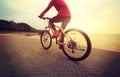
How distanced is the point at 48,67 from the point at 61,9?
2009 mm

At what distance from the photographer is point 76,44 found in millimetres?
5809

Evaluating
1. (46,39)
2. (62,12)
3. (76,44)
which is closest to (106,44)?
(46,39)

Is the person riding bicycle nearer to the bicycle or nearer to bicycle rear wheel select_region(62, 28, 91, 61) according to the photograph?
A: the bicycle

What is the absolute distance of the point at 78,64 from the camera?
538 cm

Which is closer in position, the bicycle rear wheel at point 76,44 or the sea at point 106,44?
the bicycle rear wheel at point 76,44

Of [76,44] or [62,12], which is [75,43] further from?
[62,12]

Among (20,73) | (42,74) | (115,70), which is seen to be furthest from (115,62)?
(20,73)

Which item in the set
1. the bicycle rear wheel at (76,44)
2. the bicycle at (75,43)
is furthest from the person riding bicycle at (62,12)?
the bicycle rear wheel at (76,44)

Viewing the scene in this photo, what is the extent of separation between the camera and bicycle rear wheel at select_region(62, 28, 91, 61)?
541cm

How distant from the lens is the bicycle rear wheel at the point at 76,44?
5406 mm

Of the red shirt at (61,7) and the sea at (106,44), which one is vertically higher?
the red shirt at (61,7)

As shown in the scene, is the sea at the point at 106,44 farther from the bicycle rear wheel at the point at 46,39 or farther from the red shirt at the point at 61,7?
the red shirt at the point at 61,7

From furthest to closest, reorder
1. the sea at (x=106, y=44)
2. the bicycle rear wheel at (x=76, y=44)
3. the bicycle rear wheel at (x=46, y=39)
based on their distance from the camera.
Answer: the sea at (x=106, y=44)
the bicycle rear wheel at (x=46, y=39)
the bicycle rear wheel at (x=76, y=44)

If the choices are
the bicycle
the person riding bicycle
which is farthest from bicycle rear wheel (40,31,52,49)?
the person riding bicycle
